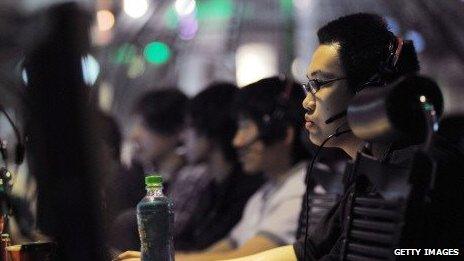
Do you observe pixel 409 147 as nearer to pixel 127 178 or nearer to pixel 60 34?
pixel 60 34

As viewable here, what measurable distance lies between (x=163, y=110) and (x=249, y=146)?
697mm

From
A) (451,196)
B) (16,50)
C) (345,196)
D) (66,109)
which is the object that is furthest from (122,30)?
(451,196)

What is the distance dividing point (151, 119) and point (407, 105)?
241 centimetres

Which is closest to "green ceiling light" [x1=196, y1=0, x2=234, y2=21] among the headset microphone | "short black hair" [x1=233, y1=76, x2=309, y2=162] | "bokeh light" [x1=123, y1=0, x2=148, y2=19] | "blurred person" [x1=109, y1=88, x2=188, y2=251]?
"bokeh light" [x1=123, y1=0, x2=148, y2=19]

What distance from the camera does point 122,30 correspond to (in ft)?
10.0

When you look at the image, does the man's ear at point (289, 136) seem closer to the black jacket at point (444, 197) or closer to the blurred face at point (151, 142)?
the blurred face at point (151, 142)

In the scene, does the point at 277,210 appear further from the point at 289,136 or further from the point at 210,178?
the point at 210,178

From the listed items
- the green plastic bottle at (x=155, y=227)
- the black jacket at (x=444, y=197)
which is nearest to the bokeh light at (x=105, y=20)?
the green plastic bottle at (x=155, y=227)

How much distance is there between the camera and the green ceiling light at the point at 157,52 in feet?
10.1

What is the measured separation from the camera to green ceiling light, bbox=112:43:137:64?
10.0 ft

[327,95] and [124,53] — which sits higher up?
[124,53]

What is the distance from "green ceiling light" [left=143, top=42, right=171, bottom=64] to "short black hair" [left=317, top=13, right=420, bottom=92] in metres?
1.32

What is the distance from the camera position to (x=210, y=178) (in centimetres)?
327

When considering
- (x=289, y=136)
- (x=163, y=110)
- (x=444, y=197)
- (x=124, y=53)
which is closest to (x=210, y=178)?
(x=163, y=110)
